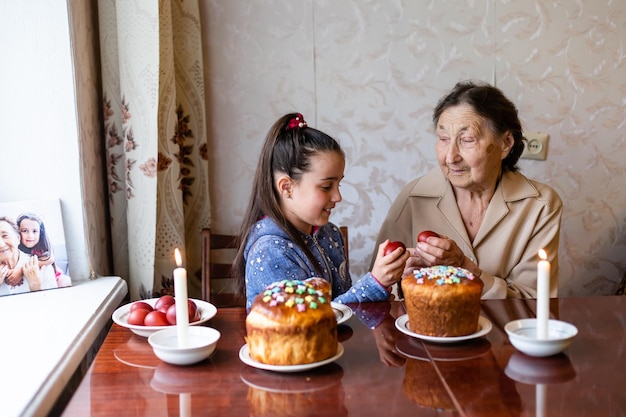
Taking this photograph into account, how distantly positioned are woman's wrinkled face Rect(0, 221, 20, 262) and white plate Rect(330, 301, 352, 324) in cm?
96

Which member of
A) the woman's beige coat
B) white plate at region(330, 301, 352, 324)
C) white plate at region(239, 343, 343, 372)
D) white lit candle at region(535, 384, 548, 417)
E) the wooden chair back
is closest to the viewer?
white lit candle at region(535, 384, 548, 417)

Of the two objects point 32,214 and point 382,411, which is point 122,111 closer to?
point 32,214

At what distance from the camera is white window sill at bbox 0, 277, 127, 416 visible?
1.32 meters

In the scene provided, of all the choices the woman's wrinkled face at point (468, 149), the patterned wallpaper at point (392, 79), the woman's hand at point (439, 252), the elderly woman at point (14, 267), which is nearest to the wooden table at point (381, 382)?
the woman's hand at point (439, 252)

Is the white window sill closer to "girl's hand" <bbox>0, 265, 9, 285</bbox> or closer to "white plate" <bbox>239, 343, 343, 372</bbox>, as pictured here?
"girl's hand" <bbox>0, 265, 9, 285</bbox>

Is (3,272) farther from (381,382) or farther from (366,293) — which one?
(381,382)

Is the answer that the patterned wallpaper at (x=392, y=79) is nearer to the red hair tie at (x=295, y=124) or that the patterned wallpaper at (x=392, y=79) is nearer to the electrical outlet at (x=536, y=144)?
the electrical outlet at (x=536, y=144)

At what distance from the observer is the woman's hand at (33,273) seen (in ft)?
6.55

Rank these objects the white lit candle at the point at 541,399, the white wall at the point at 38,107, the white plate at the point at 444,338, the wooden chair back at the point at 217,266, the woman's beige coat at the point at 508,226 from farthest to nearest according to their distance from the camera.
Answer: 1. the wooden chair back at the point at 217,266
2. the woman's beige coat at the point at 508,226
3. the white wall at the point at 38,107
4. the white plate at the point at 444,338
5. the white lit candle at the point at 541,399

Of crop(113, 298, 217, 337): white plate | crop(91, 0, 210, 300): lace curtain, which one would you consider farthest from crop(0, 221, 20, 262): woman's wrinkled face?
crop(113, 298, 217, 337): white plate

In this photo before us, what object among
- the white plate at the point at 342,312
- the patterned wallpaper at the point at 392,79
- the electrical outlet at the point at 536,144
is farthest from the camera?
the electrical outlet at the point at 536,144

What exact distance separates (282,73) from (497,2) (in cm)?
92

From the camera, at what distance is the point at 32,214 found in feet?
6.71

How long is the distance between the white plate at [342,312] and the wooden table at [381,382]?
0.10 feet
